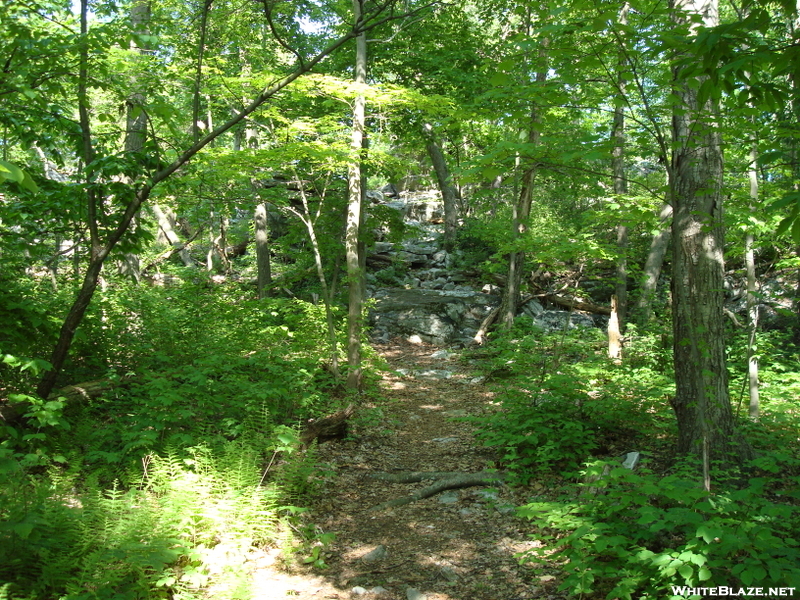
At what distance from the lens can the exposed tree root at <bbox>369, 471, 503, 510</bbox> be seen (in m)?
5.36

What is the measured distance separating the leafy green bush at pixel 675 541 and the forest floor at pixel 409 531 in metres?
0.45

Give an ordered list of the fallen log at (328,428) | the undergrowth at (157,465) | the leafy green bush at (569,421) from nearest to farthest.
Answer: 1. the undergrowth at (157,465)
2. the leafy green bush at (569,421)
3. the fallen log at (328,428)

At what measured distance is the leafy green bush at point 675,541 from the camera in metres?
2.65

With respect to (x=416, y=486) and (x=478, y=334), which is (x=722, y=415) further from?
(x=478, y=334)

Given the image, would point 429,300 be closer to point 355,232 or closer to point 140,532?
point 355,232

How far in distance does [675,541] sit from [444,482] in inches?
96.4

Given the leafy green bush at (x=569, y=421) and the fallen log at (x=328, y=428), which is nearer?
the leafy green bush at (x=569, y=421)

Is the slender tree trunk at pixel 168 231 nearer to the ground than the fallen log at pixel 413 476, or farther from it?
farther from it

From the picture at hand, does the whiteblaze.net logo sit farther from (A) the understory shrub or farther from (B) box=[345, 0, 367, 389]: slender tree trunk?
(B) box=[345, 0, 367, 389]: slender tree trunk

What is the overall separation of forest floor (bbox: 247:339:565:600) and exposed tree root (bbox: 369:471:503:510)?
0.07m

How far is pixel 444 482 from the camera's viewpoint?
221 inches

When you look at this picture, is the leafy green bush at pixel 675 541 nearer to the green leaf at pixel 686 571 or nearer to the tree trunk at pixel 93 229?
the green leaf at pixel 686 571

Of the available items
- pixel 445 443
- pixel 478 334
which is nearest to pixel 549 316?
pixel 478 334

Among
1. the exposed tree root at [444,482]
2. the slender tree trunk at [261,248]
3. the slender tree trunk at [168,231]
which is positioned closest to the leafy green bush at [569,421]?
the exposed tree root at [444,482]
